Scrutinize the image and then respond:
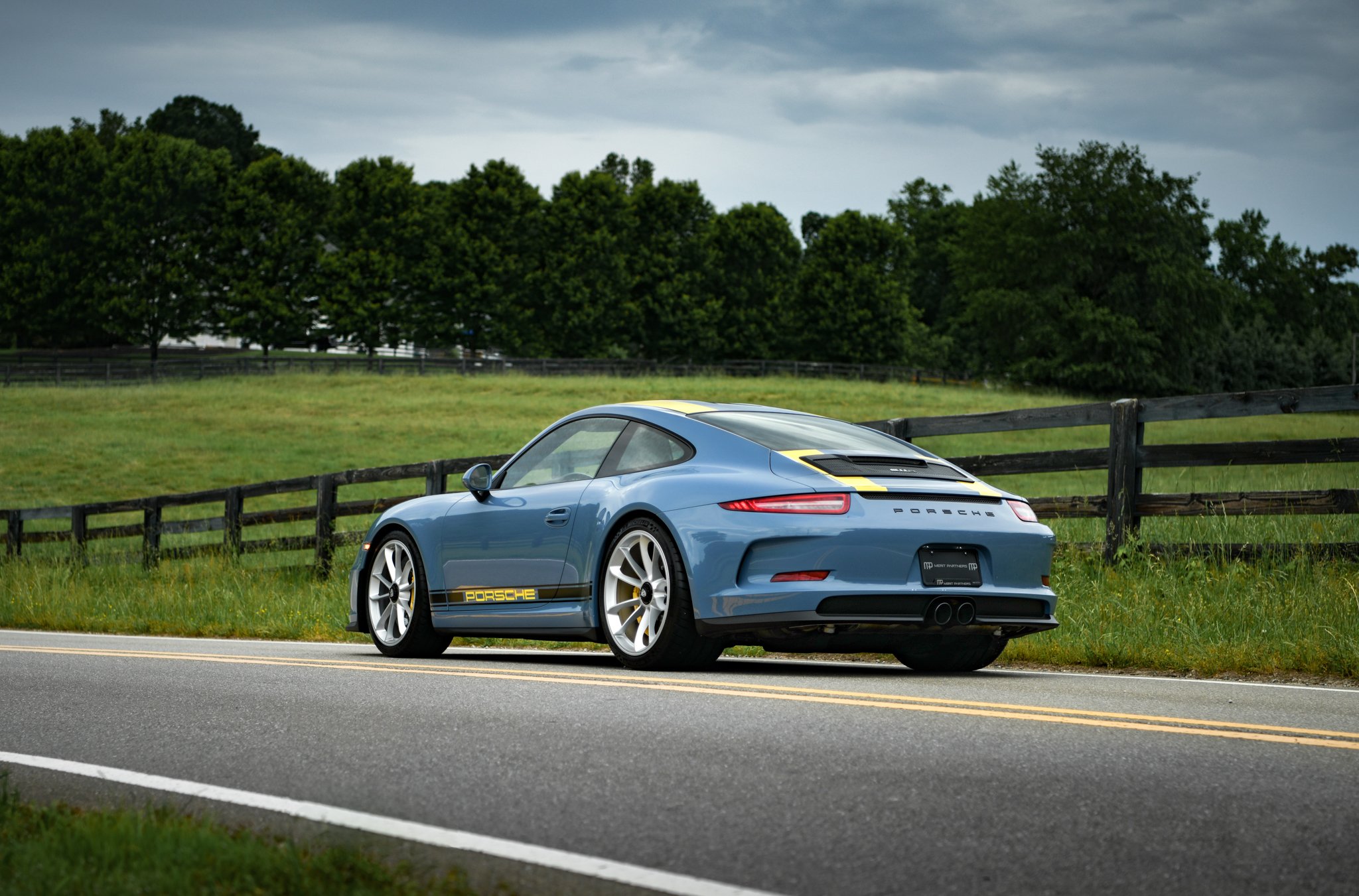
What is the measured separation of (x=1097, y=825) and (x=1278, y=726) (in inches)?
76.5

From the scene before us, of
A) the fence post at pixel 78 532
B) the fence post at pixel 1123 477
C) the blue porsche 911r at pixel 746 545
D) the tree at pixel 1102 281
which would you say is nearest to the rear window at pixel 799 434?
the blue porsche 911r at pixel 746 545

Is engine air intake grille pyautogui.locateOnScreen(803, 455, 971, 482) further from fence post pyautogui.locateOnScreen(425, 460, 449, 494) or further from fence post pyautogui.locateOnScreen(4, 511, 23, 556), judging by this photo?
fence post pyautogui.locateOnScreen(4, 511, 23, 556)

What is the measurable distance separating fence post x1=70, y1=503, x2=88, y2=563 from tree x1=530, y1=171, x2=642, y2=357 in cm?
6536

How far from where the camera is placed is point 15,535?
A: 20.9 meters

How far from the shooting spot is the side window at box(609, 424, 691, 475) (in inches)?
311

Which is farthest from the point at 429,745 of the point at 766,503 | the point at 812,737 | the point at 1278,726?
the point at 1278,726

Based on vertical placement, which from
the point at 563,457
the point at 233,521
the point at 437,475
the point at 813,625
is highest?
the point at 563,457

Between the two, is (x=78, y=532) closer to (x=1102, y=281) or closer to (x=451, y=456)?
(x=451, y=456)

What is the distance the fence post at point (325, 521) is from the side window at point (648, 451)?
858 centimetres

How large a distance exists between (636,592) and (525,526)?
114cm

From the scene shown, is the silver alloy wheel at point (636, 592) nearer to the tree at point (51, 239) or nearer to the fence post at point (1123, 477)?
the fence post at point (1123, 477)

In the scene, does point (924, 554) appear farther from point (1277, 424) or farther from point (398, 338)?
point (398, 338)

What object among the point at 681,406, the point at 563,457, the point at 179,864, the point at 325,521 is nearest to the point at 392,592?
the point at 563,457

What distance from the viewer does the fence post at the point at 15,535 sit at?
67.9 feet
